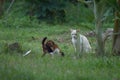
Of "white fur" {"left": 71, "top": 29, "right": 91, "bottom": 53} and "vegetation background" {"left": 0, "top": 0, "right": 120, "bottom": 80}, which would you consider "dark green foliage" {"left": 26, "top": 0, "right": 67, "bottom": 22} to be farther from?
"white fur" {"left": 71, "top": 29, "right": 91, "bottom": 53}

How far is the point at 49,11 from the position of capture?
1227 inches

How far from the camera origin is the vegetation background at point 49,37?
9102mm

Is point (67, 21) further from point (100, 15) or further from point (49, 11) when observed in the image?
point (100, 15)

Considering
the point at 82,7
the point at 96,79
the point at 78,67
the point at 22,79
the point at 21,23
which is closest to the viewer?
the point at 22,79

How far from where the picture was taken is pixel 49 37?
2248 centimetres

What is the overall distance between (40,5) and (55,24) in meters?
1.75

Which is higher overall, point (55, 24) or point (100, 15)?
point (100, 15)

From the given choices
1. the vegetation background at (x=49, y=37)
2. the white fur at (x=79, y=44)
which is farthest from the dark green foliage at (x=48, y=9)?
the white fur at (x=79, y=44)

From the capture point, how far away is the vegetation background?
29.9ft

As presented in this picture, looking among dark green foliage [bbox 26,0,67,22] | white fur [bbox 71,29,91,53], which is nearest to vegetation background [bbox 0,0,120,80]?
dark green foliage [bbox 26,0,67,22]

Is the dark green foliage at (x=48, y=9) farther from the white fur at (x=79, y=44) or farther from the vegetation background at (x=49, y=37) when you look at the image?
the white fur at (x=79, y=44)

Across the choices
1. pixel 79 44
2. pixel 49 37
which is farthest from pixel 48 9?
pixel 79 44

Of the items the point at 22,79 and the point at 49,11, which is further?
the point at 49,11

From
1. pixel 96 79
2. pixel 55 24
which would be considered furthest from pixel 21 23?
pixel 96 79
